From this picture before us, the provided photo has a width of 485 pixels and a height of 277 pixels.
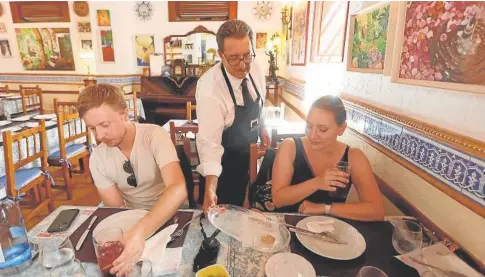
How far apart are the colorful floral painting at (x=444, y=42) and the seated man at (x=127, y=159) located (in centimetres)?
118

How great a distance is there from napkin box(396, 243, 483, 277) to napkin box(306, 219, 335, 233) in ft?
0.80

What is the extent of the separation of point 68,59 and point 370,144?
712 cm

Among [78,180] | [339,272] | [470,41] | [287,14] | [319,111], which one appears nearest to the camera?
[339,272]

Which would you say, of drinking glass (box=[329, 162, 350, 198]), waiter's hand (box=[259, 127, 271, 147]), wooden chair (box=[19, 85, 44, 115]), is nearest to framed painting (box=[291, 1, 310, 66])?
waiter's hand (box=[259, 127, 271, 147])

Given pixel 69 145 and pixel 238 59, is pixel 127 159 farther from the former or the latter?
pixel 69 145

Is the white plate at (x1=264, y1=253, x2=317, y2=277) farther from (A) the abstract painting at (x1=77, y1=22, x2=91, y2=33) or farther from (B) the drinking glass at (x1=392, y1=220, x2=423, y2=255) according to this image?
(A) the abstract painting at (x1=77, y1=22, x2=91, y2=33)

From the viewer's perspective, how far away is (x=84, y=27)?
632cm

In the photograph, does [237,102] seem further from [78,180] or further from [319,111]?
[78,180]

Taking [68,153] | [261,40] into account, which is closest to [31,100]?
[68,153]

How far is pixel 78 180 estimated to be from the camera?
3725mm

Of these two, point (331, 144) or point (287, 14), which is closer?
point (331, 144)

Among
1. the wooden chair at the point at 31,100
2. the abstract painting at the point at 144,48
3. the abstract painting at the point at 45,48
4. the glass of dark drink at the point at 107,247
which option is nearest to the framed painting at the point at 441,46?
the glass of dark drink at the point at 107,247

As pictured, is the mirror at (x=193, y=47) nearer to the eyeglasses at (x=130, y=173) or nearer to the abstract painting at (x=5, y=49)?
the abstract painting at (x=5, y=49)

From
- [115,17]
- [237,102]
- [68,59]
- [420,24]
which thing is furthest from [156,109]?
[420,24]
